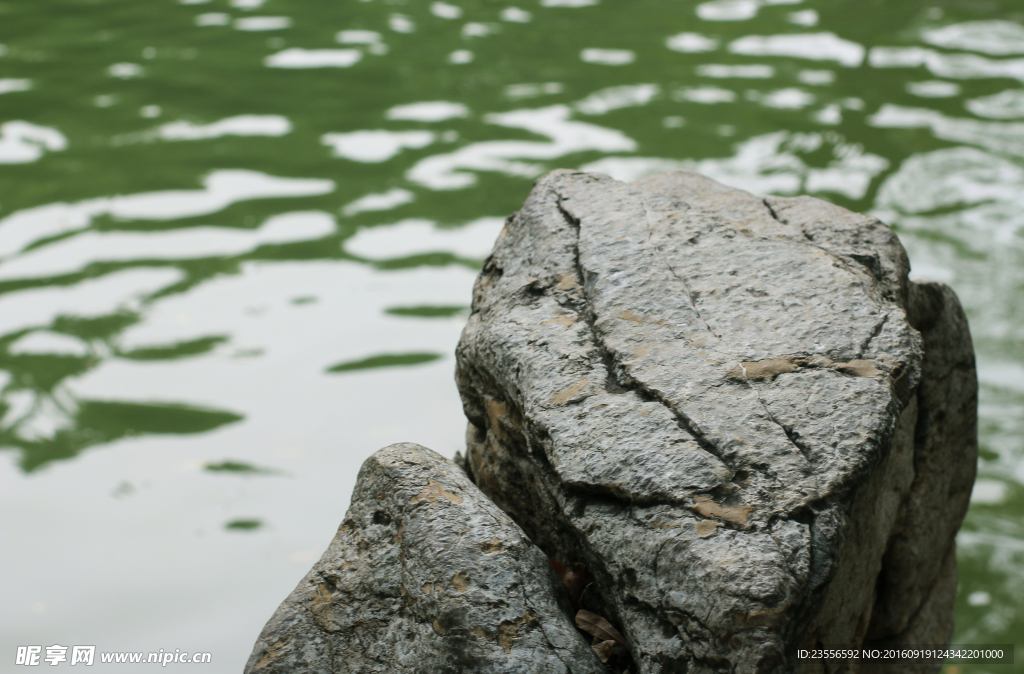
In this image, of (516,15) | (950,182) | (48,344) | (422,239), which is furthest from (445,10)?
(48,344)

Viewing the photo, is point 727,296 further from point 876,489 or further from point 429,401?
point 429,401

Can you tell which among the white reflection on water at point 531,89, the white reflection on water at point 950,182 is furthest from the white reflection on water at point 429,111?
the white reflection on water at point 950,182

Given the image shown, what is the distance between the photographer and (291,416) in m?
3.17

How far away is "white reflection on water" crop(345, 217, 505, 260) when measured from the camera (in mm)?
4066

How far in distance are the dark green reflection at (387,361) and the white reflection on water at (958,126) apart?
316 centimetres

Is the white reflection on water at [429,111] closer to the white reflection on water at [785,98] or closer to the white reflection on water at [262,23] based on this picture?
the white reflection on water at [262,23]

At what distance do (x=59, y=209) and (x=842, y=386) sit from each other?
158 inches

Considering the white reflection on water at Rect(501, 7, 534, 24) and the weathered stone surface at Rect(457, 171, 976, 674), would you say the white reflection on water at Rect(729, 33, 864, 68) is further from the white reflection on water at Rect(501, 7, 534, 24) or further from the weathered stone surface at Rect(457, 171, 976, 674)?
the weathered stone surface at Rect(457, 171, 976, 674)

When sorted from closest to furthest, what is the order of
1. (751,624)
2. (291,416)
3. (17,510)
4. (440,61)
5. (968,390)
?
(751,624) → (968,390) → (17,510) → (291,416) → (440,61)

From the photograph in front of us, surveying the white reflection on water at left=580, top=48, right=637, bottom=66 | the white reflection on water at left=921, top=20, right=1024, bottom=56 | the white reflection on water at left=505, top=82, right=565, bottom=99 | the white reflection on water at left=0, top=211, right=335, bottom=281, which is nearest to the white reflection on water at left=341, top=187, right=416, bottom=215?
the white reflection on water at left=0, top=211, right=335, bottom=281

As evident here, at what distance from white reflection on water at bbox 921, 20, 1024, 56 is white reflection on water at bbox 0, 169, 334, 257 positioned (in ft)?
14.2

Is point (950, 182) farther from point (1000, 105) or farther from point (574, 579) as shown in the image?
point (574, 579)

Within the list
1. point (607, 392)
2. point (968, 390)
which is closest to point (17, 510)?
point (607, 392)

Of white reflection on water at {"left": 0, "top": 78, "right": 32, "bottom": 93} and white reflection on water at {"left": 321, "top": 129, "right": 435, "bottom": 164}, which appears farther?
white reflection on water at {"left": 0, "top": 78, "right": 32, "bottom": 93}
